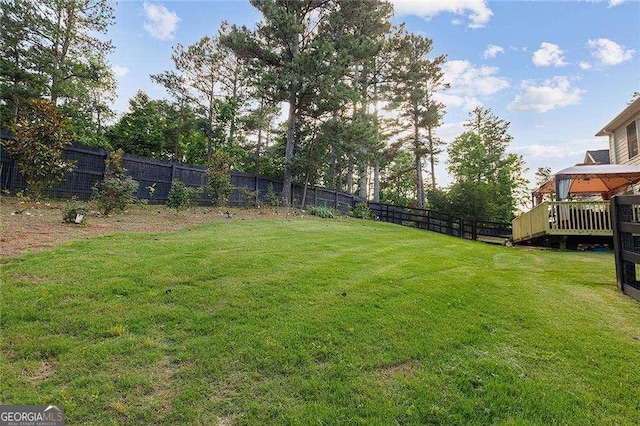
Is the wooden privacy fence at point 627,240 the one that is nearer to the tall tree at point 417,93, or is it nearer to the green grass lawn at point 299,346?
the green grass lawn at point 299,346

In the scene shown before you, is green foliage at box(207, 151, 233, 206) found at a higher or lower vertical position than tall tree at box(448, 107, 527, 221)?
lower

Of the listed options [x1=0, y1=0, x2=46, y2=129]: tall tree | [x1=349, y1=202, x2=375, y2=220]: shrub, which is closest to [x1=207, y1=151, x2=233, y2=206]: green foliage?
[x1=349, y1=202, x2=375, y2=220]: shrub

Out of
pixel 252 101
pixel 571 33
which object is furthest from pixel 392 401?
pixel 252 101

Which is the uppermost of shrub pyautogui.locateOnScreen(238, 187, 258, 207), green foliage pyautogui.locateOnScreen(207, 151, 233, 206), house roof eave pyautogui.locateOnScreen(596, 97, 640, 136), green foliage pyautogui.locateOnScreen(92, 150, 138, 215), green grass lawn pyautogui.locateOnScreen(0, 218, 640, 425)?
house roof eave pyautogui.locateOnScreen(596, 97, 640, 136)

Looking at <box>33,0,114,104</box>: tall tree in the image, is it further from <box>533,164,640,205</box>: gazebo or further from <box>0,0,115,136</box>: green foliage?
<box>533,164,640,205</box>: gazebo

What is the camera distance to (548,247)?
11.9m

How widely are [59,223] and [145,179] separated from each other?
501 centimetres

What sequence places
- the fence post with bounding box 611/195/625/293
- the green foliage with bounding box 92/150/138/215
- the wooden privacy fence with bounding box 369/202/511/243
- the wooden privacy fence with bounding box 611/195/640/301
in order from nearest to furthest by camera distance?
the wooden privacy fence with bounding box 611/195/640/301
the fence post with bounding box 611/195/625/293
the green foliage with bounding box 92/150/138/215
the wooden privacy fence with bounding box 369/202/511/243

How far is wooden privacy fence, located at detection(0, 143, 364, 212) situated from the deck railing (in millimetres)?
10054

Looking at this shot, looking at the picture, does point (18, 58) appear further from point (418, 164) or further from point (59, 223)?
point (418, 164)

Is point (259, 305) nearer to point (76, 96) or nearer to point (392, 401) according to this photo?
point (392, 401)

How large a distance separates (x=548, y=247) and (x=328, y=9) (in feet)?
52.4

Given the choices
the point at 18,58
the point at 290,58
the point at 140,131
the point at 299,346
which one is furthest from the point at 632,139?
the point at 18,58

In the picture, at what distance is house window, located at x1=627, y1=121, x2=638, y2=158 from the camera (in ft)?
39.3
